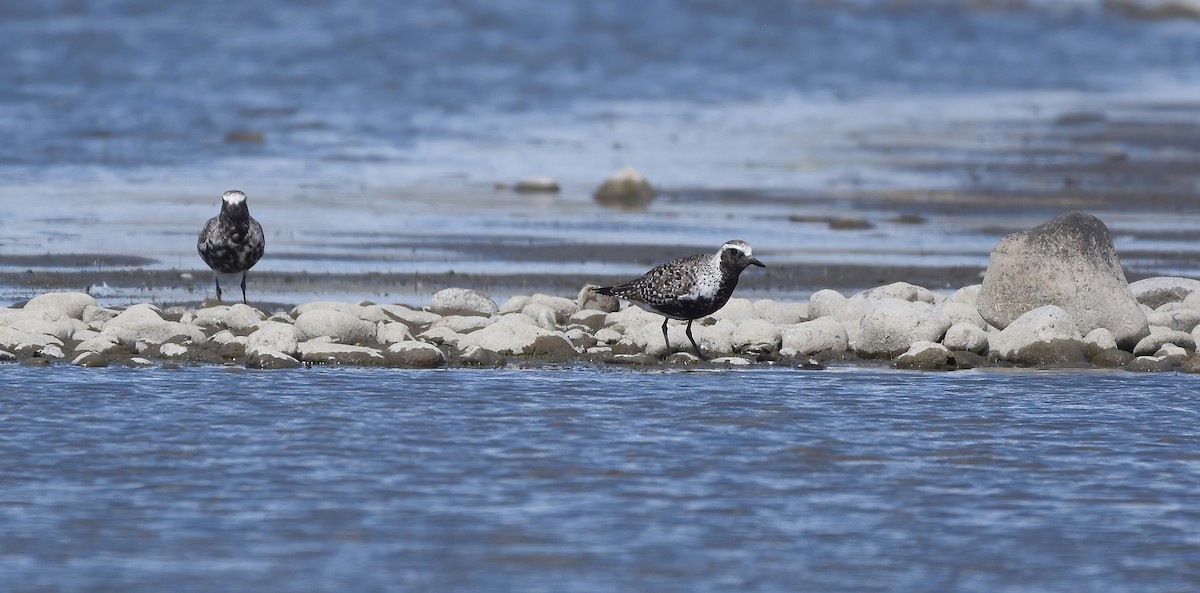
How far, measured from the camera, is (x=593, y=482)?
8891 mm

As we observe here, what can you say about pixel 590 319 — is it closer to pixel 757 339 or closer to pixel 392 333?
pixel 757 339

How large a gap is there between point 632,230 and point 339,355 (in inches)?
351

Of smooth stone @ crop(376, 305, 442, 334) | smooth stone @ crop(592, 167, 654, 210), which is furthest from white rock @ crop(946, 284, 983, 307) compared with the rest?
smooth stone @ crop(592, 167, 654, 210)

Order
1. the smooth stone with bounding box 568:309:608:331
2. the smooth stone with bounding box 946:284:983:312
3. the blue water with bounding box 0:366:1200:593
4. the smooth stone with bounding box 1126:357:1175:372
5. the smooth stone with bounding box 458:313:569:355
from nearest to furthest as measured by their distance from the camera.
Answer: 1. the blue water with bounding box 0:366:1200:593
2. the smooth stone with bounding box 1126:357:1175:372
3. the smooth stone with bounding box 458:313:569:355
4. the smooth stone with bounding box 568:309:608:331
5. the smooth stone with bounding box 946:284:983:312

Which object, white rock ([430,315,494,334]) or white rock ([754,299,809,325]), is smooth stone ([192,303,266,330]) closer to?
white rock ([430,315,494,334])

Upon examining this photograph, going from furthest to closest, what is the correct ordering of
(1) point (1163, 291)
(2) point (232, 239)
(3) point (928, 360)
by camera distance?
(1) point (1163, 291) → (2) point (232, 239) → (3) point (928, 360)

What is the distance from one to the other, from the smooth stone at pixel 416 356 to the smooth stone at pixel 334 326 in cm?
59

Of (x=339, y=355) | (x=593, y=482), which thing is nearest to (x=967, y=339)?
(x=339, y=355)

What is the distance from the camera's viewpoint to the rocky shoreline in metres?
12.7

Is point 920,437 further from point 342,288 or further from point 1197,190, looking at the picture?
point 1197,190

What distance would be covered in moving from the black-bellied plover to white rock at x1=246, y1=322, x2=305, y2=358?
76.6 inches

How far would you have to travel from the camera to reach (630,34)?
47844 mm

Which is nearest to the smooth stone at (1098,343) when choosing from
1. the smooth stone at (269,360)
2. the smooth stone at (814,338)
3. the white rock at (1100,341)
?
the white rock at (1100,341)

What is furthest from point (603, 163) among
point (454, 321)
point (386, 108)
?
point (454, 321)
